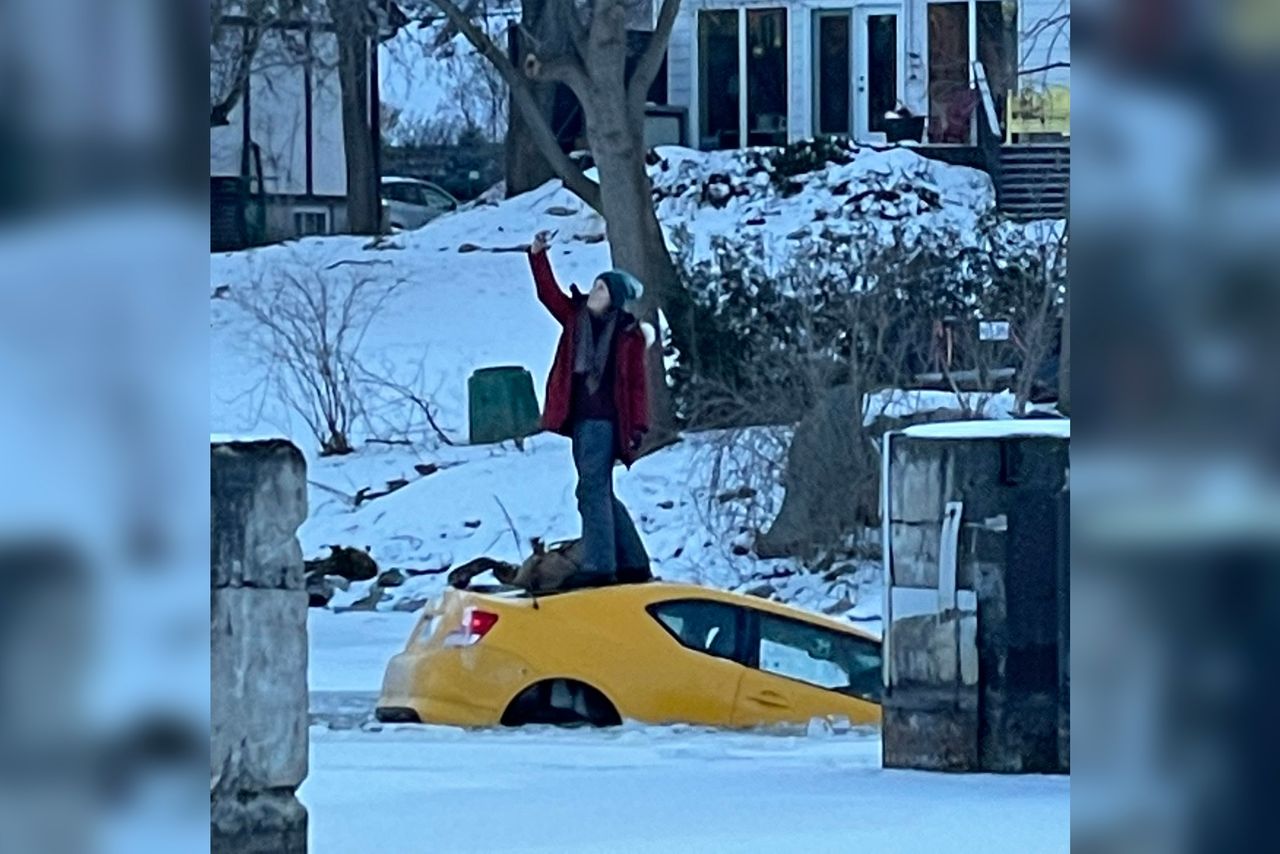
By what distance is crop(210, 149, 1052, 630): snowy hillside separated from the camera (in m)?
16.8

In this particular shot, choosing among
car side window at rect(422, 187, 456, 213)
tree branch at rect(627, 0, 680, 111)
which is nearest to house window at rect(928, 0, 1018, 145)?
car side window at rect(422, 187, 456, 213)

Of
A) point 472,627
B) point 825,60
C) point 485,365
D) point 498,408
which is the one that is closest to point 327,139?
point 825,60

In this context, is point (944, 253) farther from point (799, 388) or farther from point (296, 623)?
point (296, 623)

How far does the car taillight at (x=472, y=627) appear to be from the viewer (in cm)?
1027

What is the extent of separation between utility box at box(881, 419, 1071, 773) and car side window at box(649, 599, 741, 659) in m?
2.57

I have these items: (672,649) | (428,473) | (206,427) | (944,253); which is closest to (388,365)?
(428,473)

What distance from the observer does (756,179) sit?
28.2 m

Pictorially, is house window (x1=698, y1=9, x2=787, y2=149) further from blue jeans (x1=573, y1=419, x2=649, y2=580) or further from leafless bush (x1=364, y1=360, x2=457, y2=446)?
blue jeans (x1=573, y1=419, x2=649, y2=580)

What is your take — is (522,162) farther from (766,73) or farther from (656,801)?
(656,801)

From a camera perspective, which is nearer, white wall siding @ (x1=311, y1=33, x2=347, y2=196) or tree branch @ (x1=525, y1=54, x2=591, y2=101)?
tree branch @ (x1=525, y1=54, x2=591, y2=101)

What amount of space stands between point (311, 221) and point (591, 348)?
19.5 metres

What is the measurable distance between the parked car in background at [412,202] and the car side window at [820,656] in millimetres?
20863

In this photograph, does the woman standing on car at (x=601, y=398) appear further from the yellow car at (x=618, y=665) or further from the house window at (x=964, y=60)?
the house window at (x=964, y=60)

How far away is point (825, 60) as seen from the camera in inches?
1380
